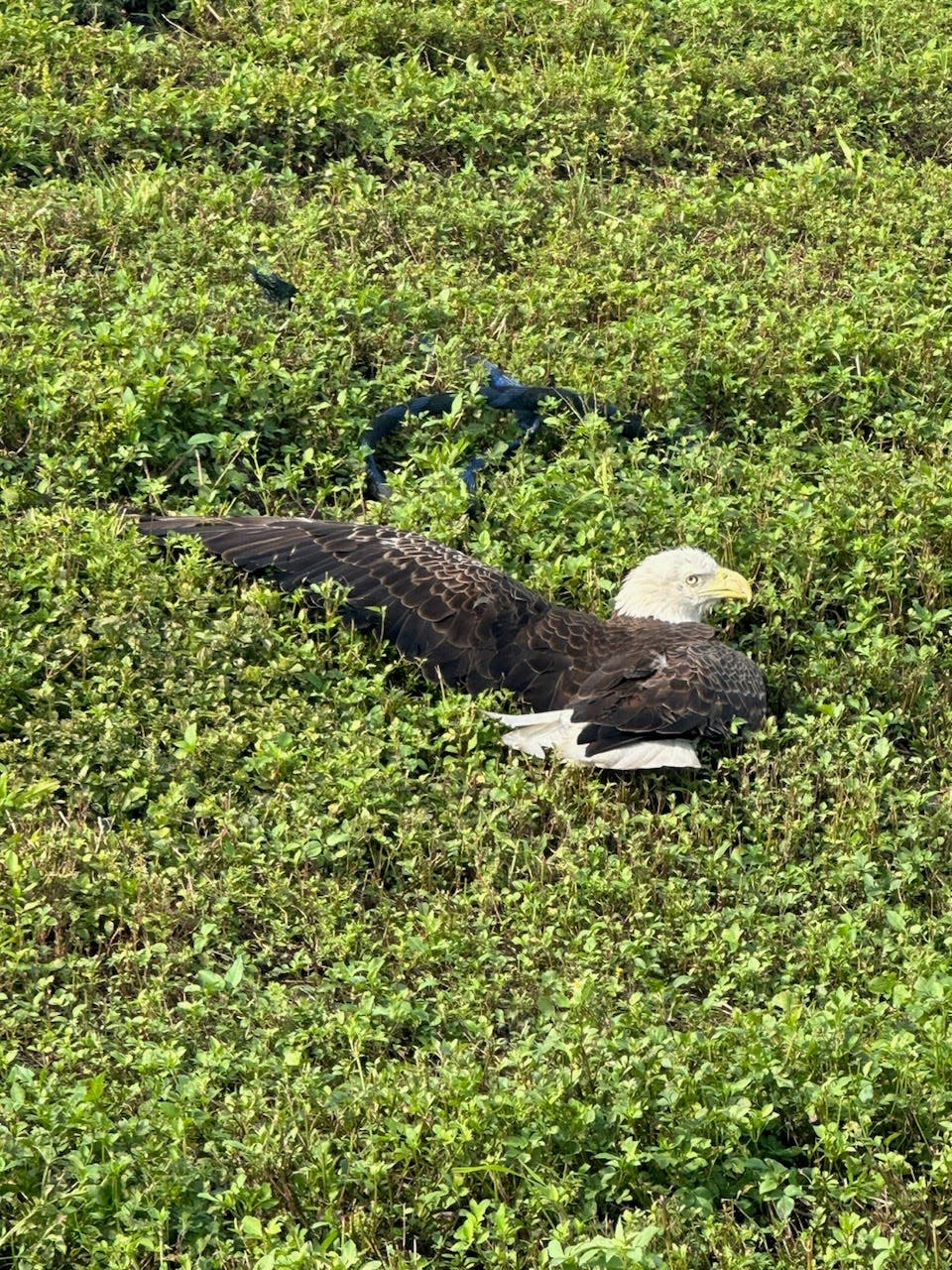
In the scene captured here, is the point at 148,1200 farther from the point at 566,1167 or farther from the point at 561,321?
the point at 561,321

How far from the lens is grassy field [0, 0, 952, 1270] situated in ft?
16.5

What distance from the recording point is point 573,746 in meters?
6.76

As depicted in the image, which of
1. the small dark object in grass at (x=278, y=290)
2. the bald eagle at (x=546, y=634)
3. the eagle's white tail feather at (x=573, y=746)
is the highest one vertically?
the small dark object in grass at (x=278, y=290)

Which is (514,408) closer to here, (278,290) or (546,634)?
(278,290)

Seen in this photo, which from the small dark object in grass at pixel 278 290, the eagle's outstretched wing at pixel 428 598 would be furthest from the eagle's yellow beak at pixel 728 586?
the small dark object in grass at pixel 278 290

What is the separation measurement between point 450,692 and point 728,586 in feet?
4.01

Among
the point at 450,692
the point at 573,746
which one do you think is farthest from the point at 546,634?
the point at 573,746

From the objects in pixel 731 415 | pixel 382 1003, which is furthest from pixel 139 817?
pixel 731 415

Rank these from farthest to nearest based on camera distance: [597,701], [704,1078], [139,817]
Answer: [597,701], [139,817], [704,1078]

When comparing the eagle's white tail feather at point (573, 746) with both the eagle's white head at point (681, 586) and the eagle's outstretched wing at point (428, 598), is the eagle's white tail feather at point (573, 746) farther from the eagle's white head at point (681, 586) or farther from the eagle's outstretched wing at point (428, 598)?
the eagle's white head at point (681, 586)

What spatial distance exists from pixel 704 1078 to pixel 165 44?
278 inches

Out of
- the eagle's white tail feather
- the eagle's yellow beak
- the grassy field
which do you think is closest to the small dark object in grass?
the grassy field

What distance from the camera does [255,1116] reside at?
5023 millimetres

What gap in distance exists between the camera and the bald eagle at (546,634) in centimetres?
681
